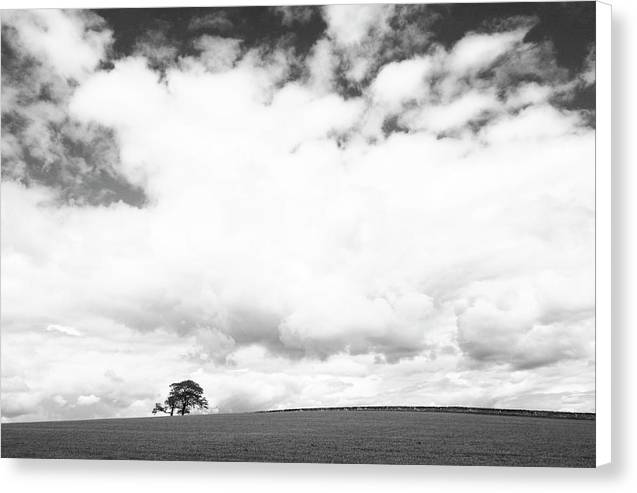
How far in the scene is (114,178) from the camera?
42.3 feet

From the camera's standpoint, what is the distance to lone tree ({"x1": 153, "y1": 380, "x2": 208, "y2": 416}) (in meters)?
12.8

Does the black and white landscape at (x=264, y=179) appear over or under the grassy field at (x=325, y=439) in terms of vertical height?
over

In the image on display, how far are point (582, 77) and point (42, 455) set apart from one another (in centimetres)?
1063

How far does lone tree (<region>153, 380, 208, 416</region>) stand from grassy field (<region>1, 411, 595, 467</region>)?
25cm

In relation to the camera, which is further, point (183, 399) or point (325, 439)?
point (183, 399)

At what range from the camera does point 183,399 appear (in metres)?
13.6

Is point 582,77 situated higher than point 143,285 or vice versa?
point 582,77

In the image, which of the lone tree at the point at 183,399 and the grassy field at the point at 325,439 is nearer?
the grassy field at the point at 325,439

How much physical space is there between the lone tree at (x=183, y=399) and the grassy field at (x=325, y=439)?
0.25 metres

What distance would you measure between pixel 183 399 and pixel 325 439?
280cm

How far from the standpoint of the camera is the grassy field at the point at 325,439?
11539 mm

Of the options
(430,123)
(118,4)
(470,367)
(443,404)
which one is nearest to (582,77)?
(430,123)

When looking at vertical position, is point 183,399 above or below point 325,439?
above
